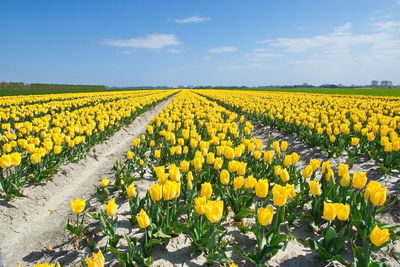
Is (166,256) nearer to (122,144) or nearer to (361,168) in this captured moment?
(361,168)

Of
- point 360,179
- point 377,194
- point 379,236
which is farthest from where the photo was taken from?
point 360,179

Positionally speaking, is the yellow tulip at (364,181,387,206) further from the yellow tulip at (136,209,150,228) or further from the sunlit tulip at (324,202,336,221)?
the yellow tulip at (136,209,150,228)

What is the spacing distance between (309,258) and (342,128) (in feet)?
17.2

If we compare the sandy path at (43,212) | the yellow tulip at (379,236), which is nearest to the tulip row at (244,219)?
the yellow tulip at (379,236)

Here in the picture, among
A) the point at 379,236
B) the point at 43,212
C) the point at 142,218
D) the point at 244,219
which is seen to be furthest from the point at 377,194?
the point at 43,212

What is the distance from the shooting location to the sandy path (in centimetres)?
376

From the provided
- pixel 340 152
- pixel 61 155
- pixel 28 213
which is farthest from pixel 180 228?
pixel 340 152

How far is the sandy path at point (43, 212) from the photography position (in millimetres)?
3756

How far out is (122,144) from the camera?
1054cm

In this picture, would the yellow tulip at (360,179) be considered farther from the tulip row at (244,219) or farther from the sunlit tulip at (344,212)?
the sunlit tulip at (344,212)

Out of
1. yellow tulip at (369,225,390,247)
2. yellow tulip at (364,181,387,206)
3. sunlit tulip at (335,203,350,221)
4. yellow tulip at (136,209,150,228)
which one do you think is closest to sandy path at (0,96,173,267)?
yellow tulip at (136,209,150,228)

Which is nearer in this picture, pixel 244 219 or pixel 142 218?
pixel 142 218

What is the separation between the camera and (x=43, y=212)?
15.8 feet

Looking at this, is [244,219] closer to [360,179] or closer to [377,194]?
[360,179]
